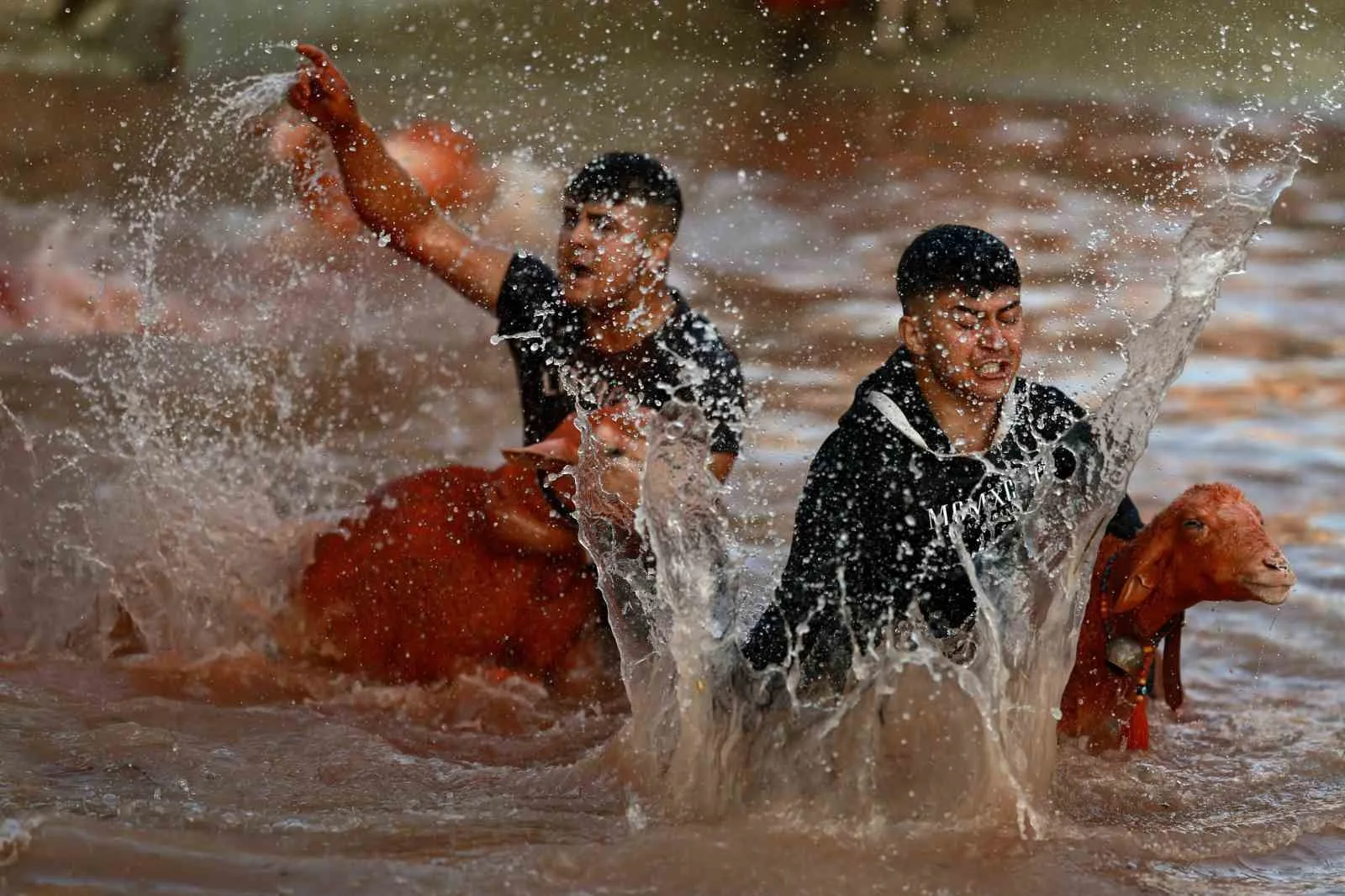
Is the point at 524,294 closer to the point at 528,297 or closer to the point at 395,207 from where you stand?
the point at 528,297

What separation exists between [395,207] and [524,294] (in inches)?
15.1

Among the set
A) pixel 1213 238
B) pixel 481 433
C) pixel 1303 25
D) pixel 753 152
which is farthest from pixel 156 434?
pixel 1303 25

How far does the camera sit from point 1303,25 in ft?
37.0

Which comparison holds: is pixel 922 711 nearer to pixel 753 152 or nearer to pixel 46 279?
pixel 46 279

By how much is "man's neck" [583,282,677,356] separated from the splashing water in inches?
21.6

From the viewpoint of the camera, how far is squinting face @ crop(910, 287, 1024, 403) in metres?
3.44

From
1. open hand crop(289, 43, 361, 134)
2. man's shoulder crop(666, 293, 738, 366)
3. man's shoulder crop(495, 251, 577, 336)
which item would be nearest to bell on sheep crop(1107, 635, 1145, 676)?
man's shoulder crop(666, 293, 738, 366)

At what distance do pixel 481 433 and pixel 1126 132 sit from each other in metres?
5.50

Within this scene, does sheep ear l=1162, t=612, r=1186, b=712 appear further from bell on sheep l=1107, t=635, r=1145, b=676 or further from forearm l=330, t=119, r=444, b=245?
forearm l=330, t=119, r=444, b=245

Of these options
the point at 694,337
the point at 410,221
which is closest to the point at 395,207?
the point at 410,221

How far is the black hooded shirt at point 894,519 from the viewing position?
3.45 metres

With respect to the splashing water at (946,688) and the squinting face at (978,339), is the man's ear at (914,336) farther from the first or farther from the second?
the splashing water at (946,688)

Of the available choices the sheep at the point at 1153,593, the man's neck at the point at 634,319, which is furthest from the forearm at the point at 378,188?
the sheep at the point at 1153,593

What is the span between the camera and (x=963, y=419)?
11.5 feet
